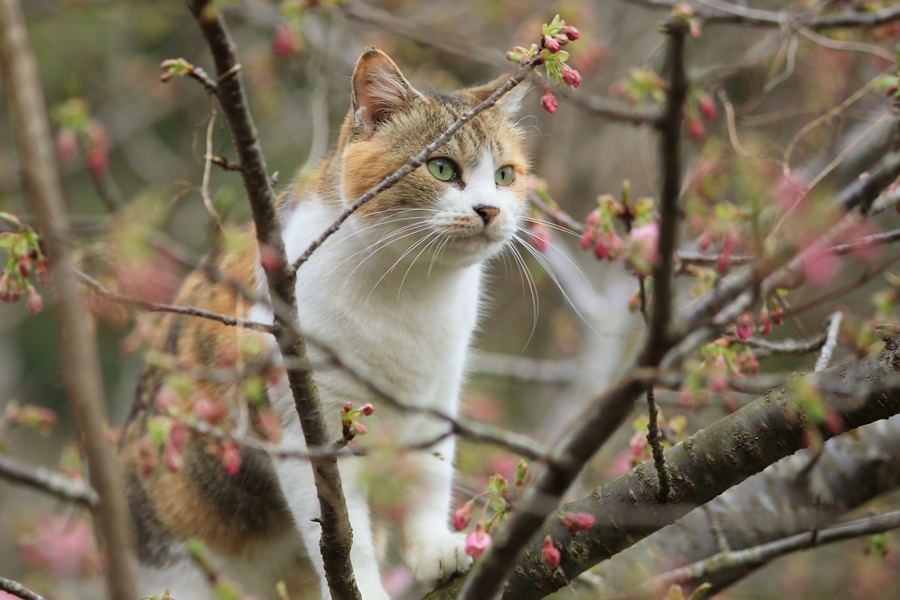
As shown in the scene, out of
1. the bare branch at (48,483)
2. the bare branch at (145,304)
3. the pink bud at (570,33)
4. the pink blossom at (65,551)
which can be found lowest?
the bare branch at (145,304)

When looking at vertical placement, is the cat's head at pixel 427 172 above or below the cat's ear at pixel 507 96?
below

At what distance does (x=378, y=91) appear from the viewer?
118 inches

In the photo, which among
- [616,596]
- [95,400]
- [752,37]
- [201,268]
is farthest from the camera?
[752,37]

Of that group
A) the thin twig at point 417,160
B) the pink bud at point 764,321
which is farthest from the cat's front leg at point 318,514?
the pink bud at point 764,321

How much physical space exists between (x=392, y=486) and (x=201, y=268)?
44cm

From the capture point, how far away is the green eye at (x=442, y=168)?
2895mm

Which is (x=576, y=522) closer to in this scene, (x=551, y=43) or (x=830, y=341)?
(x=551, y=43)

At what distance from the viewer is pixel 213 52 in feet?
5.21

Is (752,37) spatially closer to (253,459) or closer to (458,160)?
(458,160)

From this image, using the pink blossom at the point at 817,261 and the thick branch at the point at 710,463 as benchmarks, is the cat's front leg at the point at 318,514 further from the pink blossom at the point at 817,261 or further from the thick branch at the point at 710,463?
the pink blossom at the point at 817,261

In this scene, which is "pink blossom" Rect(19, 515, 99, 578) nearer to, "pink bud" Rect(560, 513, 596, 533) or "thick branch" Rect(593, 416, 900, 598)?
"thick branch" Rect(593, 416, 900, 598)

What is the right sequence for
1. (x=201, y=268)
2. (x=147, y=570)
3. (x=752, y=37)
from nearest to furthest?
(x=201, y=268) → (x=147, y=570) → (x=752, y=37)

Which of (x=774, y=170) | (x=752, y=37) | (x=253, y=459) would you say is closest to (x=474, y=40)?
(x=752, y=37)

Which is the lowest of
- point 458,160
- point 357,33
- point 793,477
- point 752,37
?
point 793,477
